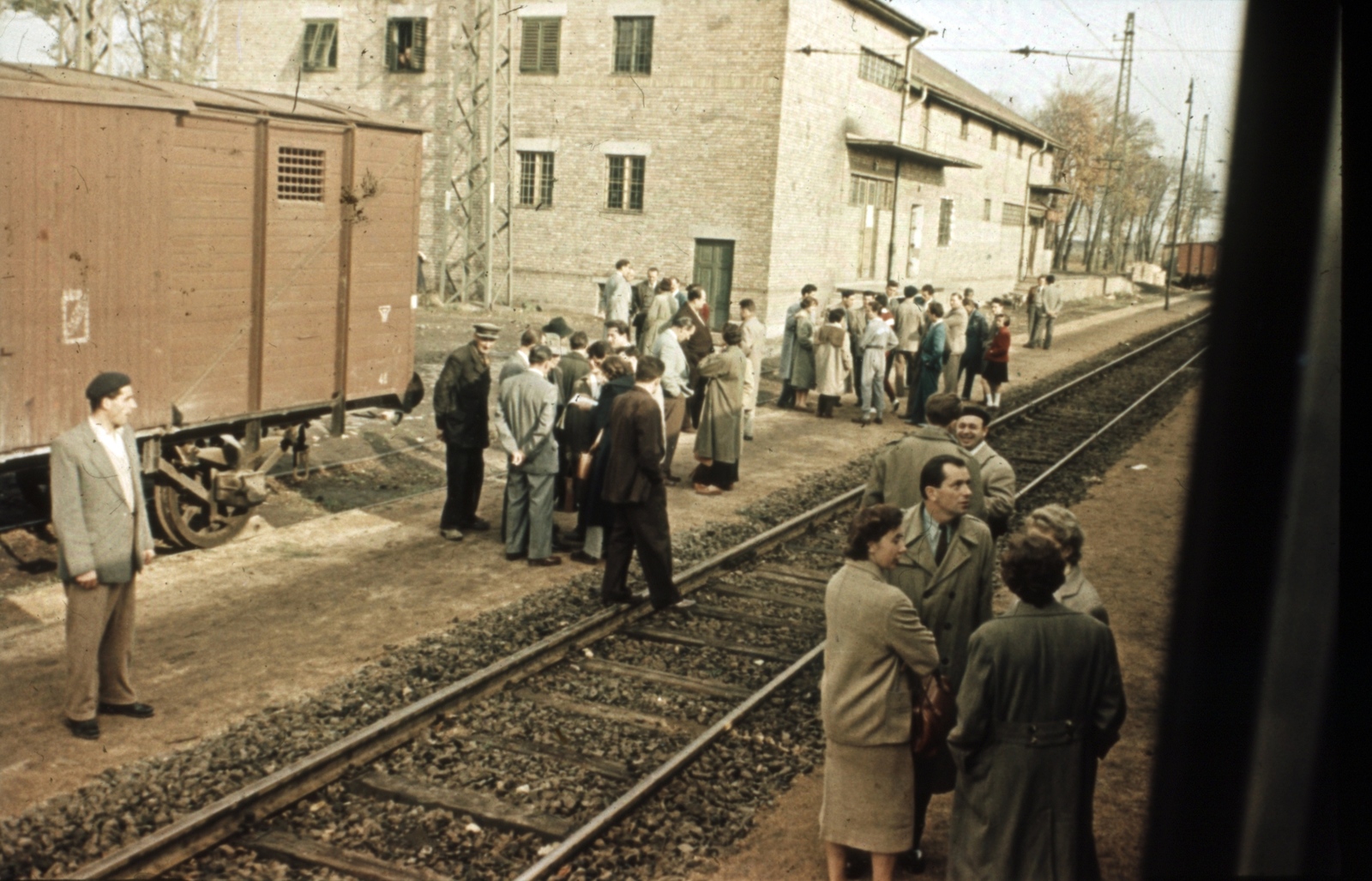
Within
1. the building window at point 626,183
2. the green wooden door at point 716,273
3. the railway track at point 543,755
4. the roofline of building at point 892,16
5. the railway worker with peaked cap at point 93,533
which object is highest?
the roofline of building at point 892,16

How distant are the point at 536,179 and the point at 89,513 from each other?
26440mm

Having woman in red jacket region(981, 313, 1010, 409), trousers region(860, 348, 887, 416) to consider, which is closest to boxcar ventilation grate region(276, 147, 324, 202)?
trousers region(860, 348, 887, 416)

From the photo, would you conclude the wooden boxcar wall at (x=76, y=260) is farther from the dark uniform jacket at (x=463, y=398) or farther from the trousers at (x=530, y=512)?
the trousers at (x=530, y=512)

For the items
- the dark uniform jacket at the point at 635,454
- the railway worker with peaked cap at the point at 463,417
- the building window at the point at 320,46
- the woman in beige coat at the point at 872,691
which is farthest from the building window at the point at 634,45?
the woman in beige coat at the point at 872,691

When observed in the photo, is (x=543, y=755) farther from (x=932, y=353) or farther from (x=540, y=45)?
(x=540, y=45)

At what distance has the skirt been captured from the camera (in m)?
4.81

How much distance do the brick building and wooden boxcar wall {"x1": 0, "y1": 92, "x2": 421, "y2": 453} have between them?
1629cm

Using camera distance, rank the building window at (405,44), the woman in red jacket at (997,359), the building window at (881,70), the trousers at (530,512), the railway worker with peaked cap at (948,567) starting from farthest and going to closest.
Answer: the building window at (881,70) < the building window at (405,44) < the woman in red jacket at (997,359) < the trousers at (530,512) < the railway worker with peaked cap at (948,567)

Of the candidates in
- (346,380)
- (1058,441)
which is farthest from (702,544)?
(1058,441)

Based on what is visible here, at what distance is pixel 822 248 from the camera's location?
32062 millimetres

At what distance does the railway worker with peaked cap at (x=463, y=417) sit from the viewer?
35.3 ft

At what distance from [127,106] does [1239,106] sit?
9.04 metres

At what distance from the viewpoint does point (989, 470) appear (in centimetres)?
660

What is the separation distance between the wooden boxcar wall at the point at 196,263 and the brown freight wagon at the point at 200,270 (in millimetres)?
15
